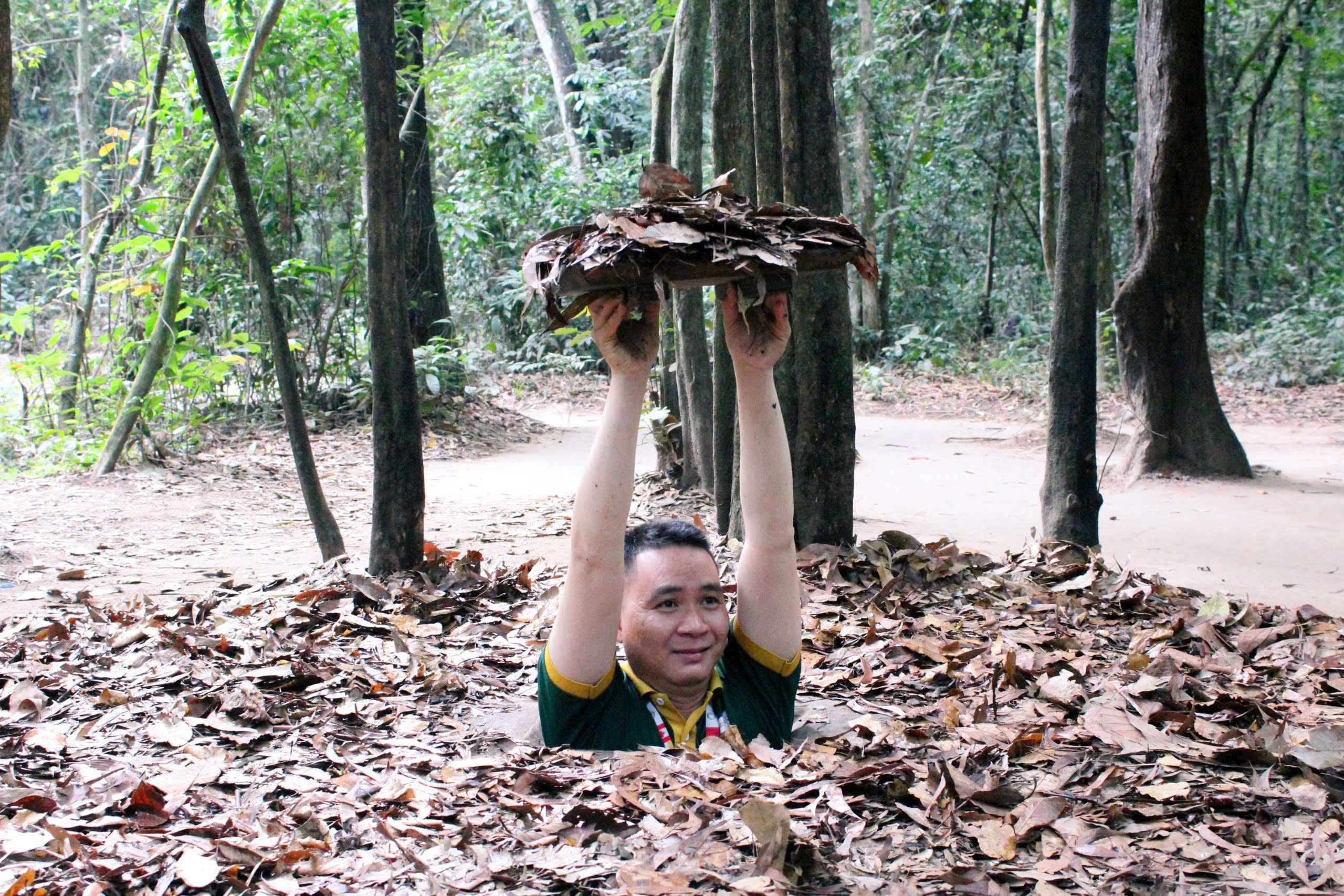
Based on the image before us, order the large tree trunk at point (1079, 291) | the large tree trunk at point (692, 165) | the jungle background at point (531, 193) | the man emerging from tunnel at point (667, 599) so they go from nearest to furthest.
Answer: the man emerging from tunnel at point (667, 599), the large tree trunk at point (1079, 291), the large tree trunk at point (692, 165), the jungle background at point (531, 193)

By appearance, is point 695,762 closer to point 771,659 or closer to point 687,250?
point 771,659

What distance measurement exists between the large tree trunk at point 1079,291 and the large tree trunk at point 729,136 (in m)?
1.47

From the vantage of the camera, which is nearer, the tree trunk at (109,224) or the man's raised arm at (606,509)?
the man's raised arm at (606,509)

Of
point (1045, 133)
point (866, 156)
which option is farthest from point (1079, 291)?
point (866, 156)

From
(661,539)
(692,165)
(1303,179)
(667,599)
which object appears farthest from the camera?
(1303,179)

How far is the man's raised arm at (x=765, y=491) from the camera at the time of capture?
108 inches

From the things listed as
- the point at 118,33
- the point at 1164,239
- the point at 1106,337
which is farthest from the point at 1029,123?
the point at 118,33

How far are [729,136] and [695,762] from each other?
378 centimetres

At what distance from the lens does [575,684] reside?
8.91 ft

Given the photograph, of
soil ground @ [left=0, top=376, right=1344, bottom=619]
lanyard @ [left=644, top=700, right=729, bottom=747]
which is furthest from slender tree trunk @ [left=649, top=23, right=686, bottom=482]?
lanyard @ [left=644, top=700, right=729, bottom=747]

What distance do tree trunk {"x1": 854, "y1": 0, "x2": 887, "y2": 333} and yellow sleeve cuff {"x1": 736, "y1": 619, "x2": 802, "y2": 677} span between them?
47.4ft

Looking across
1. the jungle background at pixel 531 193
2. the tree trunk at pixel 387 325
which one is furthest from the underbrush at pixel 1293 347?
the tree trunk at pixel 387 325

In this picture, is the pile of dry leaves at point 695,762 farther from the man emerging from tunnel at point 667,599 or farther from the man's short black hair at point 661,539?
the man's short black hair at point 661,539

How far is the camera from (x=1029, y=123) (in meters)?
17.2
